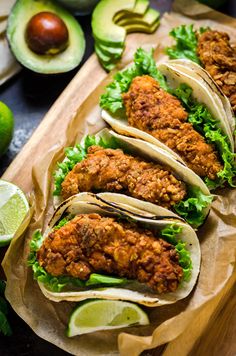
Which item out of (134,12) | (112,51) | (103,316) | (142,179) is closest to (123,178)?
(142,179)

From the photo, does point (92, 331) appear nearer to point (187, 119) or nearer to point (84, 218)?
point (84, 218)

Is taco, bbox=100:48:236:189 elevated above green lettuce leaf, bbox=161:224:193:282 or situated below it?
above

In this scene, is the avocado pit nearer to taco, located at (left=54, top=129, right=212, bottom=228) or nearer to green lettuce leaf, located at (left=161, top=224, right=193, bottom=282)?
taco, located at (left=54, top=129, right=212, bottom=228)

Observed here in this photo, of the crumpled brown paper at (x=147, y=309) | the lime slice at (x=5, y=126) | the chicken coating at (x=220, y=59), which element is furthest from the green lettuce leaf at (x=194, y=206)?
the lime slice at (x=5, y=126)

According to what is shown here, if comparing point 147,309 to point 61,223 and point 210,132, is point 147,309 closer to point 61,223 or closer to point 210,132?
point 61,223

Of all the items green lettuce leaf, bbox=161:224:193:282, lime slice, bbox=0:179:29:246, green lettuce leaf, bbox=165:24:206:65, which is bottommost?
lime slice, bbox=0:179:29:246

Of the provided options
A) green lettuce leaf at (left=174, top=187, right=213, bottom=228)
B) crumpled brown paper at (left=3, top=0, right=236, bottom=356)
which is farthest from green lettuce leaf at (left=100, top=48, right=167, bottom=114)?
green lettuce leaf at (left=174, top=187, right=213, bottom=228)

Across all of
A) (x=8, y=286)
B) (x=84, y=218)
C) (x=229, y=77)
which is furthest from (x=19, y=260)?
(x=229, y=77)
